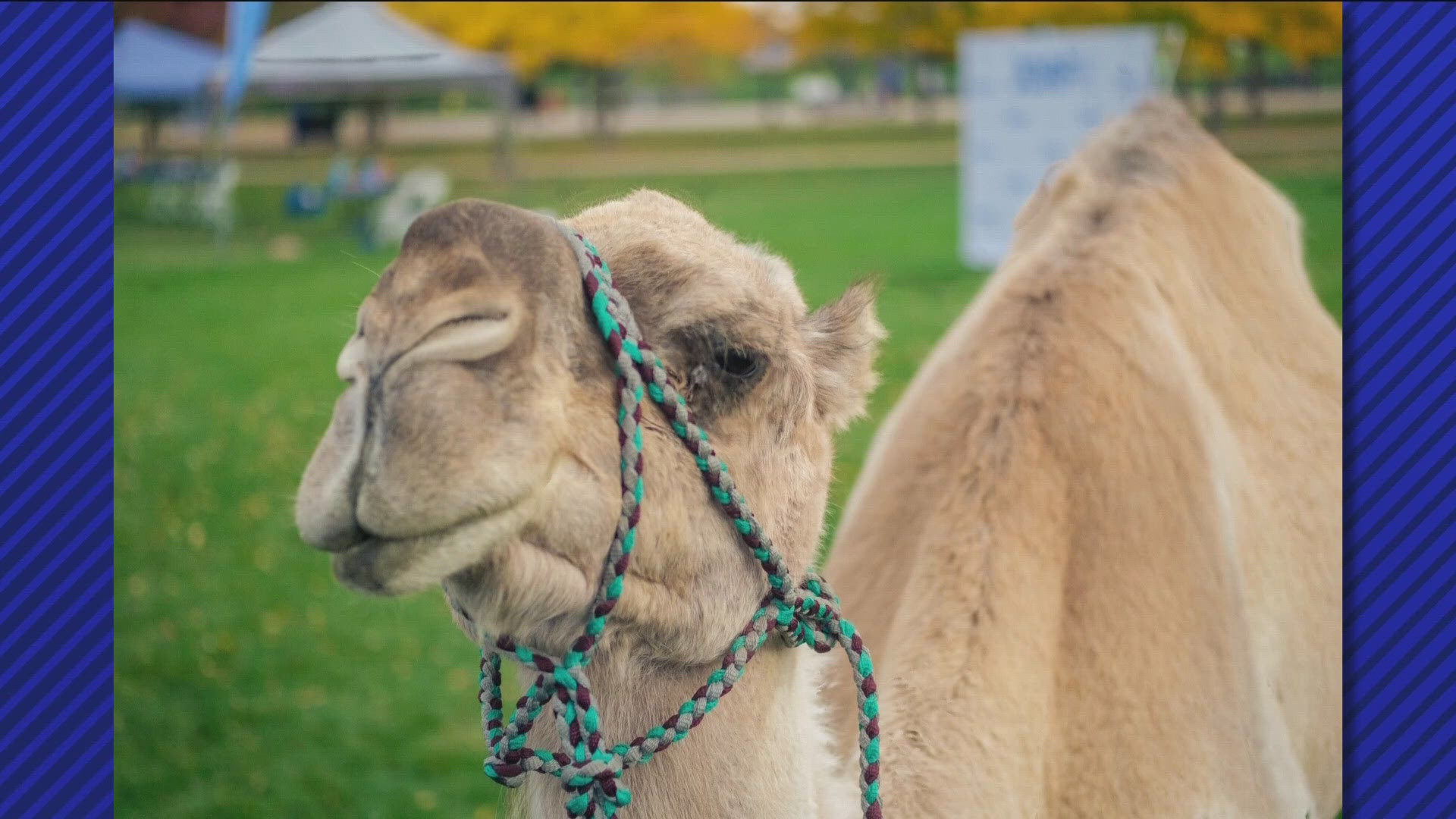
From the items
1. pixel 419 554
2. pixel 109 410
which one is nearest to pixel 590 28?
pixel 109 410

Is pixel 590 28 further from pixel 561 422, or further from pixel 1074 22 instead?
pixel 561 422

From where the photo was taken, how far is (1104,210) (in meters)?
2.70

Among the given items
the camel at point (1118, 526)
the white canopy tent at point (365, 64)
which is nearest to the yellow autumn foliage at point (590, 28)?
the white canopy tent at point (365, 64)

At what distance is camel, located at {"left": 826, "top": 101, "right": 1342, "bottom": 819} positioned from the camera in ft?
6.36

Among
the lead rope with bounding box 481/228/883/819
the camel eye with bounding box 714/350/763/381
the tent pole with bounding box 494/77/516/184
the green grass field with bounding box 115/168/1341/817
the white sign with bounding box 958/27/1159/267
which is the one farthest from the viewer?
the tent pole with bounding box 494/77/516/184

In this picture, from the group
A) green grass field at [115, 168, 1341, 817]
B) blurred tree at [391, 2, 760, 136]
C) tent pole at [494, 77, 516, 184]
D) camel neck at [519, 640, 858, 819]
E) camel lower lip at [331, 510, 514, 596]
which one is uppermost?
blurred tree at [391, 2, 760, 136]

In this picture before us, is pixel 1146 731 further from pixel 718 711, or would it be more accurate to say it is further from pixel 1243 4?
pixel 1243 4

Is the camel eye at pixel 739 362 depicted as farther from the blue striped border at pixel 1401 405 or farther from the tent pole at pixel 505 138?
the tent pole at pixel 505 138

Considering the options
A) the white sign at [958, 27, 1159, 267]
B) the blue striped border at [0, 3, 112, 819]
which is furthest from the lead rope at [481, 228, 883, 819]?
the white sign at [958, 27, 1159, 267]

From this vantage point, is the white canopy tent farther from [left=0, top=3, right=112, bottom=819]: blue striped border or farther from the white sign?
the white sign

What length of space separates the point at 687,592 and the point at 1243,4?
426 cm

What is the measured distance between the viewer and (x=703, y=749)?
1.54 meters

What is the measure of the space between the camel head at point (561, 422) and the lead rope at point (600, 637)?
0.02 meters

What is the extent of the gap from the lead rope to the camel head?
0.05 feet
